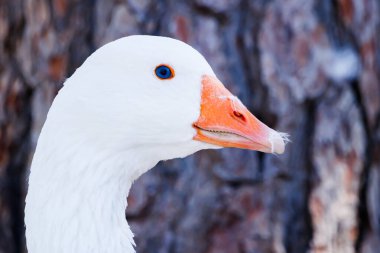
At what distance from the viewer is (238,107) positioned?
1.93 meters

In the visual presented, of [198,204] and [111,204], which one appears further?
[198,204]

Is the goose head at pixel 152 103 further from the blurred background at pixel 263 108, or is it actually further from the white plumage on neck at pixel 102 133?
the blurred background at pixel 263 108

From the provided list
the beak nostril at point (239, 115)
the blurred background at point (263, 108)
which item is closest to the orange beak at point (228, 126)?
the beak nostril at point (239, 115)

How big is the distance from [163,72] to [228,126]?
190 millimetres

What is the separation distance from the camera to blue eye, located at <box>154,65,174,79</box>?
6.13 ft

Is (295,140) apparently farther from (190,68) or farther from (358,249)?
(190,68)

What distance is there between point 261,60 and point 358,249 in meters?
0.79

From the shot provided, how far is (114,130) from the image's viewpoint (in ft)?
6.15

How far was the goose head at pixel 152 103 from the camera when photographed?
186 centimetres

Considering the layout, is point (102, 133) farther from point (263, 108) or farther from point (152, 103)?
point (263, 108)

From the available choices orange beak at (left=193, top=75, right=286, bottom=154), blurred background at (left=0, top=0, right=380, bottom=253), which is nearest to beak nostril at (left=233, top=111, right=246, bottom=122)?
orange beak at (left=193, top=75, right=286, bottom=154)

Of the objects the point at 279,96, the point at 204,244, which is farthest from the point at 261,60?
the point at 204,244

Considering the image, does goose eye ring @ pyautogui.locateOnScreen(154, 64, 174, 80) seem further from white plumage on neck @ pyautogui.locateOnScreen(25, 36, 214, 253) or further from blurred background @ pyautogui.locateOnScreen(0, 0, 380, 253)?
blurred background @ pyautogui.locateOnScreen(0, 0, 380, 253)

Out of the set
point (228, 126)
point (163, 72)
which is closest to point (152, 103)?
point (163, 72)
